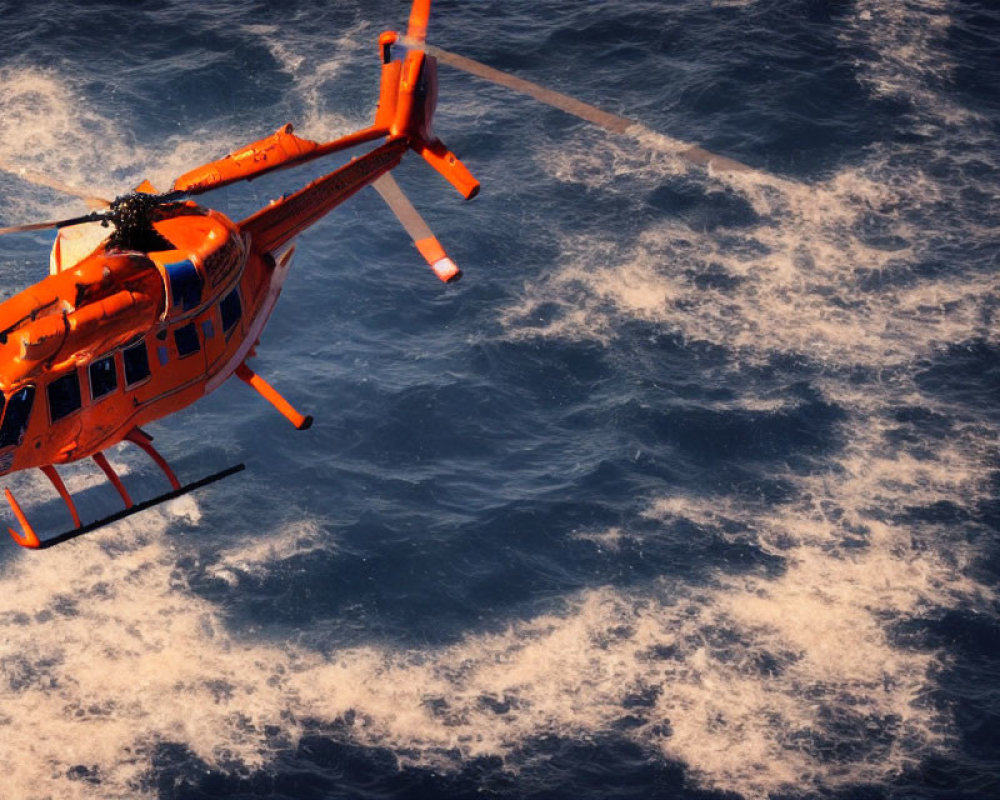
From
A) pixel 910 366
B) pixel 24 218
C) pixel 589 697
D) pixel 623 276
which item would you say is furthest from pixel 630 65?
pixel 589 697

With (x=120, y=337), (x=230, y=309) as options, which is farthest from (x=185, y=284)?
(x=230, y=309)

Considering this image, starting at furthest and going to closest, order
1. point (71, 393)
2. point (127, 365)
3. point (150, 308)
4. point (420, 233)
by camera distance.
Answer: point (420, 233), point (127, 365), point (150, 308), point (71, 393)

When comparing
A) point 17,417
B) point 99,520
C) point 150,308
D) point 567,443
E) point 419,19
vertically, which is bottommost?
point 567,443

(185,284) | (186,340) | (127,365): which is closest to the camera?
(127,365)

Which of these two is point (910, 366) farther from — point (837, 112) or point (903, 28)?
point (903, 28)

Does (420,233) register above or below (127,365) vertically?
above

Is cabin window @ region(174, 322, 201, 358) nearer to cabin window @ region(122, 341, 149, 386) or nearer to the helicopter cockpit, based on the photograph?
cabin window @ region(122, 341, 149, 386)

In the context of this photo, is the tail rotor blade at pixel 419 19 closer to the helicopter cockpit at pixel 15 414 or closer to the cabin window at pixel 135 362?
the cabin window at pixel 135 362

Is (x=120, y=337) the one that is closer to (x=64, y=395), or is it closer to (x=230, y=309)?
(x=64, y=395)
